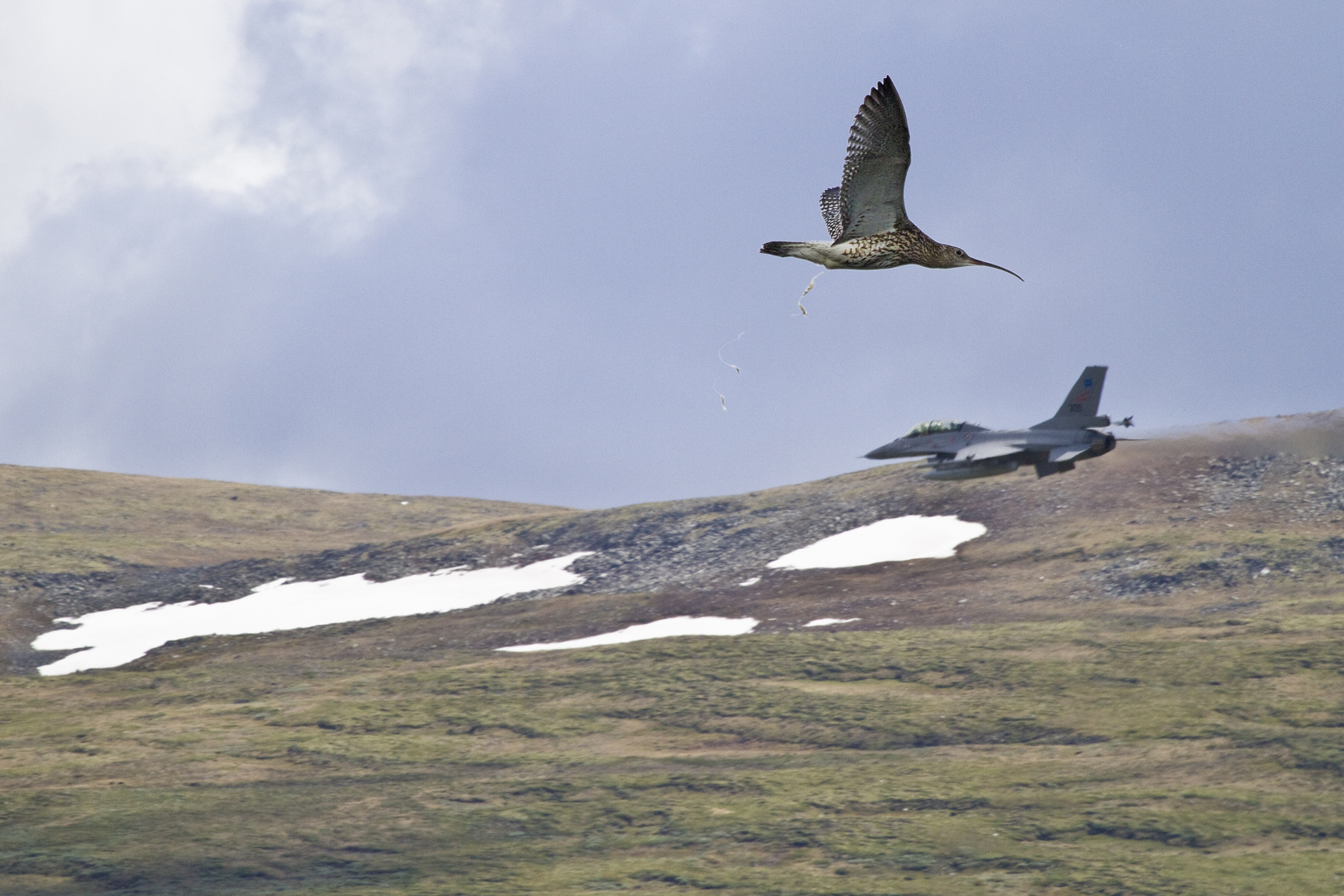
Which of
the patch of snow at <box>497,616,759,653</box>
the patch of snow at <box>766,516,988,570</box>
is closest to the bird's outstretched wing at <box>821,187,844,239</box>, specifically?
the patch of snow at <box>497,616,759,653</box>

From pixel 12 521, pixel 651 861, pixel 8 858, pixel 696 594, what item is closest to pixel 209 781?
pixel 8 858

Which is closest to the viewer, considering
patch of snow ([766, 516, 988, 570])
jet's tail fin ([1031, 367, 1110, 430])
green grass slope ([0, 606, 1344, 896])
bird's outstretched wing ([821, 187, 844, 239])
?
bird's outstretched wing ([821, 187, 844, 239])

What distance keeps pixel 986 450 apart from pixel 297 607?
1577 inches

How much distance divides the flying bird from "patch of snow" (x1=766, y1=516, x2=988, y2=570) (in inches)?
2079

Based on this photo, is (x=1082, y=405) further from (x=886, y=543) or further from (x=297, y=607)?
(x=297, y=607)

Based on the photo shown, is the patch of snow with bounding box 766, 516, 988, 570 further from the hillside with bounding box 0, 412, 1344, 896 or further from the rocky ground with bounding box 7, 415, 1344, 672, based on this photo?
the hillside with bounding box 0, 412, 1344, 896

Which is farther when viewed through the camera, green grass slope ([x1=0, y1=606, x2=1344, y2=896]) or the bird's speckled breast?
green grass slope ([x1=0, y1=606, x2=1344, y2=896])

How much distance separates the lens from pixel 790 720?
157ft

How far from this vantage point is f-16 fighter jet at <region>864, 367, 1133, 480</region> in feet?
139

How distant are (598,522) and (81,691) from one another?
30.8 m

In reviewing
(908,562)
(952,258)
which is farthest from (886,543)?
(952,258)

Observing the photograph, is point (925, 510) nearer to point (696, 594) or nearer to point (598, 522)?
point (696, 594)

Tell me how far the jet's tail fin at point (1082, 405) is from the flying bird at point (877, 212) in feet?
101

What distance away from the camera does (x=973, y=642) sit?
5325 cm
